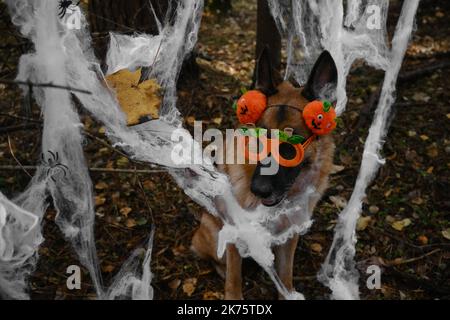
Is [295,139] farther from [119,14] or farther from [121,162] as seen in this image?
[119,14]

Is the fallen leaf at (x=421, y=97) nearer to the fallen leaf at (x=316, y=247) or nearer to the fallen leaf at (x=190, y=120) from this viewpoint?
the fallen leaf at (x=316, y=247)

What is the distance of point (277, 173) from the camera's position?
3109mm

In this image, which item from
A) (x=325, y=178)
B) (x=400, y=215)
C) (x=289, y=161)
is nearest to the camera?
(x=289, y=161)

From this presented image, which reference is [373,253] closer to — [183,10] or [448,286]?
[448,286]

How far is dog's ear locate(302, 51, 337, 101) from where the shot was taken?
10.4 feet

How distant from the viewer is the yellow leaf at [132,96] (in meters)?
3.34

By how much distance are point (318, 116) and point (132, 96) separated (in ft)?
5.00

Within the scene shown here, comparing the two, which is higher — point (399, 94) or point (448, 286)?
point (399, 94)

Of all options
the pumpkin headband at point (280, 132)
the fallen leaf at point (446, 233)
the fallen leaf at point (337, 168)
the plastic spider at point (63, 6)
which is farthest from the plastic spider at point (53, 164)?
the fallen leaf at point (446, 233)

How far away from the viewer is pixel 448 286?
12.5 feet
